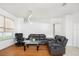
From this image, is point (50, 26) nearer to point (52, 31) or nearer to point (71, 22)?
point (52, 31)

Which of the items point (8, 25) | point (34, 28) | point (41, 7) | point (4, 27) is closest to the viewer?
point (41, 7)

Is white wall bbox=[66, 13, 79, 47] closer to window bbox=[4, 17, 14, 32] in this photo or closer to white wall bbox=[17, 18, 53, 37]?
white wall bbox=[17, 18, 53, 37]

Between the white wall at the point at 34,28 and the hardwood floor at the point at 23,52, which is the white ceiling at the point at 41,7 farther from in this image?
the white wall at the point at 34,28

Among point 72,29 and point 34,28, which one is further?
point 34,28

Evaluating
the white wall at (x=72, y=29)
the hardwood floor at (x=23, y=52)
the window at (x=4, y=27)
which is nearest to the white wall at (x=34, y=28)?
the window at (x=4, y=27)

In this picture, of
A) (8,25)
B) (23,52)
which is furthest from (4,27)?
(23,52)

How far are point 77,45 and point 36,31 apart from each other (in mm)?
4067

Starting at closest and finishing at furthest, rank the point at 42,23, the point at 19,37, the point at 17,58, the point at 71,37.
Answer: the point at 17,58 < the point at 71,37 < the point at 19,37 < the point at 42,23

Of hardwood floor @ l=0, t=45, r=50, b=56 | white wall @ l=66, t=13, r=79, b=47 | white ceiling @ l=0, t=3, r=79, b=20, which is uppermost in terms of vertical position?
white ceiling @ l=0, t=3, r=79, b=20

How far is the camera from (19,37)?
7.47 metres

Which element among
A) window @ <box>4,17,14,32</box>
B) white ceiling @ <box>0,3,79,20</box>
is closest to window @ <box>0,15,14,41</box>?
window @ <box>4,17,14,32</box>

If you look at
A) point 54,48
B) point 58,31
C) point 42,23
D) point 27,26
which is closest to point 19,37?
point 27,26

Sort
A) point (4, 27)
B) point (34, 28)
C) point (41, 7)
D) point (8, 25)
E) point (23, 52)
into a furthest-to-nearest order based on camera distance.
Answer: point (34, 28) → point (8, 25) → point (4, 27) → point (41, 7) → point (23, 52)

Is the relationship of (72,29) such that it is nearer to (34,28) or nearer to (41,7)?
(41,7)
